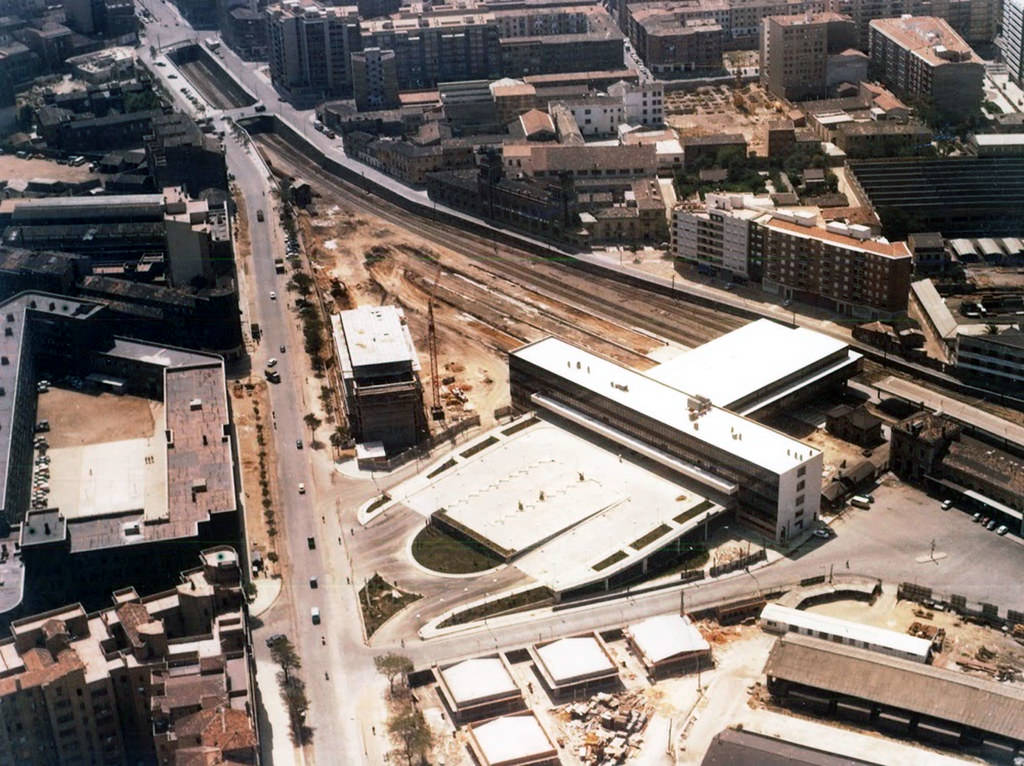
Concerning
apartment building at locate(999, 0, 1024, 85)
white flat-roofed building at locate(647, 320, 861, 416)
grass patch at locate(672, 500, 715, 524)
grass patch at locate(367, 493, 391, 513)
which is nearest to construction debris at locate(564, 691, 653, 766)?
grass patch at locate(672, 500, 715, 524)

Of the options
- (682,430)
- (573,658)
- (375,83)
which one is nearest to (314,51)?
(375,83)

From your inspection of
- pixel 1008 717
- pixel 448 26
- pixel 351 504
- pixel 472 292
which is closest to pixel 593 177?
pixel 472 292

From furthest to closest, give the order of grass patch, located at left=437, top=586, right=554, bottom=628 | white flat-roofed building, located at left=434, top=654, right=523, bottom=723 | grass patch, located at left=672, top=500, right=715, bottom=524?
grass patch, located at left=672, top=500, right=715, bottom=524, grass patch, located at left=437, top=586, right=554, bottom=628, white flat-roofed building, located at left=434, top=654, right=523, bottom=723

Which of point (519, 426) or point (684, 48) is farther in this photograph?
point (684, 48)

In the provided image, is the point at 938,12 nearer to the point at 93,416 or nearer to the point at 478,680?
the point at 93,416

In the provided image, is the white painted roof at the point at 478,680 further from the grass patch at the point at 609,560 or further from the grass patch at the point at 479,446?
the grass patch at the point at 479,446

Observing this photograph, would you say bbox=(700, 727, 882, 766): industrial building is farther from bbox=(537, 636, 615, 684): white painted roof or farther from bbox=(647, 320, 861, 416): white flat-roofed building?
bbox=(647, 320, 861, 416): white flat-roofed building
